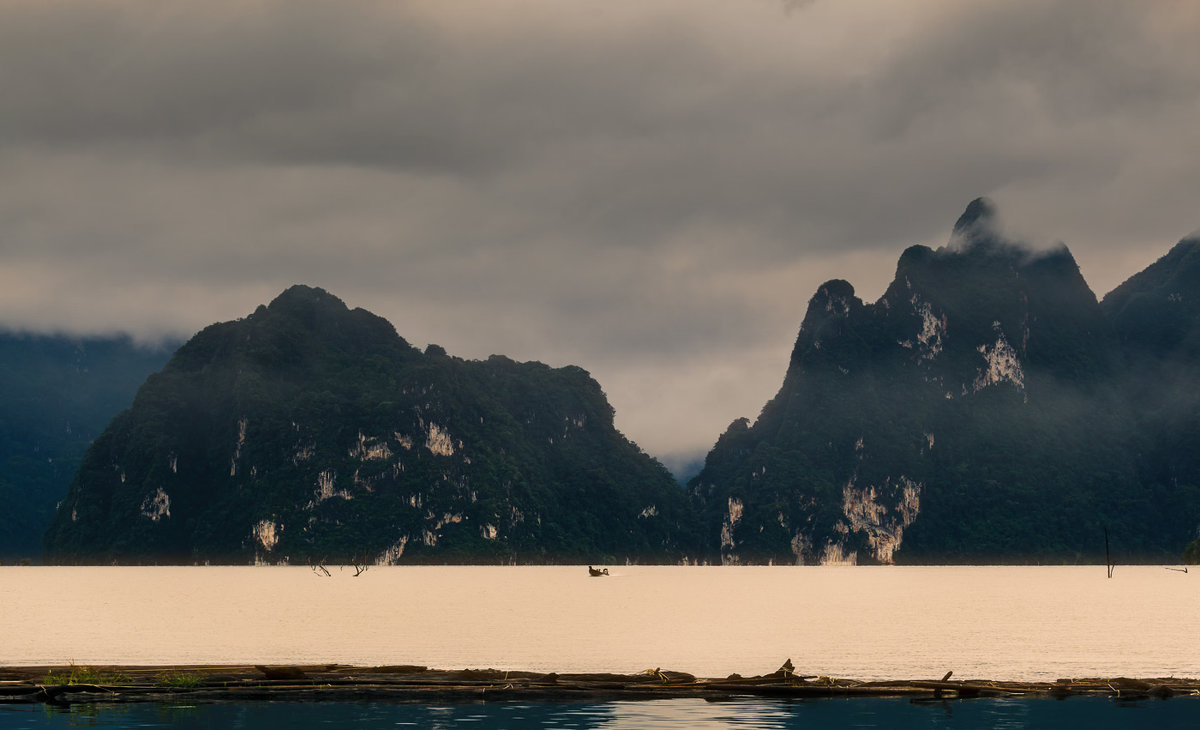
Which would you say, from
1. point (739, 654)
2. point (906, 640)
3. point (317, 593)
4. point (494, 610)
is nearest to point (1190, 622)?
point (906, 640)

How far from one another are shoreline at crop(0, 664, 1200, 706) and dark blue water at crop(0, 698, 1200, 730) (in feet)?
0.83

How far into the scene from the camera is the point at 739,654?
43.7 metres

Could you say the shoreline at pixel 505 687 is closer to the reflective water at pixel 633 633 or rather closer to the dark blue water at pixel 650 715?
the dark blue water at pixel 650 715

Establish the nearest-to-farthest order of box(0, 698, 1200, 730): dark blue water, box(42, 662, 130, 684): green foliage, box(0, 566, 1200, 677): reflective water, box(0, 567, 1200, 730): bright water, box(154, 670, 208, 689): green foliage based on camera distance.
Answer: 1. box(0, 698, 1200, 730): dark blue water
2. box(0, 567, 1200, 730): bright water
3. box(154, 670, 208, 689): green foliage
4. box(42, 662, 130, 684): green foliage
5. box(0, 566, 1200, 677): reflective water

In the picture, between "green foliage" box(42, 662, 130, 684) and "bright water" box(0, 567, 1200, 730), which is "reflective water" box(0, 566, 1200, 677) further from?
"green foliage" box(42, 662, 130, 684)

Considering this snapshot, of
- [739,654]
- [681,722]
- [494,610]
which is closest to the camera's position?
[681,722]

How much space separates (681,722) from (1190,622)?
44.0m

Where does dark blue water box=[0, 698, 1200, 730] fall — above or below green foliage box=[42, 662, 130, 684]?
below

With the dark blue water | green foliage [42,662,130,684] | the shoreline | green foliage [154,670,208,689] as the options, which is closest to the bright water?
the dark blue water

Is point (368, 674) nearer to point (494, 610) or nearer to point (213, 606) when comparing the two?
point (494, 610)

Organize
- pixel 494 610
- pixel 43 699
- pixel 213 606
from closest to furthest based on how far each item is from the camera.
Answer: pixel 43 699 < pixel 494 610 < pixel 213 606

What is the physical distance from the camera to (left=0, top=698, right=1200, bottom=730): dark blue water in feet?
92.3

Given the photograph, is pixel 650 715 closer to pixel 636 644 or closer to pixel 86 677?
pixel 86 677

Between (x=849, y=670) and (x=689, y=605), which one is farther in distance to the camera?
(x=689, y=605)
